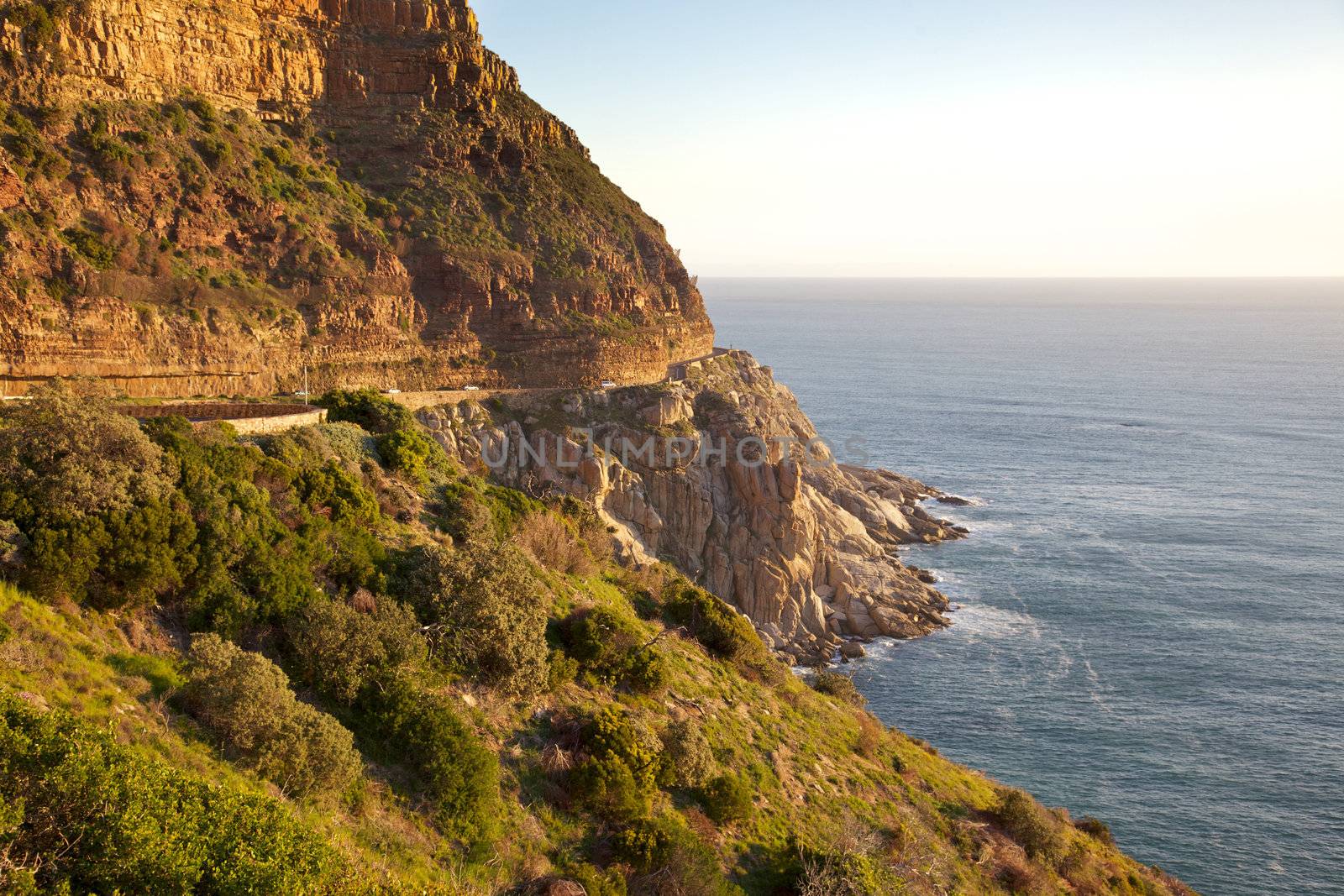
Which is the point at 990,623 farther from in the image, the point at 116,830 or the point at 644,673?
the point at 116,830

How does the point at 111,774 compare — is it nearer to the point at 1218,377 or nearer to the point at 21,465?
the point at 21,465

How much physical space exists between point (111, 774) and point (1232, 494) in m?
85.1

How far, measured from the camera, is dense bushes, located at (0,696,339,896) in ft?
37.6

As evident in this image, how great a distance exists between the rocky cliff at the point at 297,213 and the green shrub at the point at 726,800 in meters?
33.3

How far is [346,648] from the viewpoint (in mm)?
20109

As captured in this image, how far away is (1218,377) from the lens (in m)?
146

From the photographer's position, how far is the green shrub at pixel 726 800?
876 inches

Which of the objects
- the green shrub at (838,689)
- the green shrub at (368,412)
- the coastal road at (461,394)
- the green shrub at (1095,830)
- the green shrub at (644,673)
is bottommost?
the green shrub at (1095,830)

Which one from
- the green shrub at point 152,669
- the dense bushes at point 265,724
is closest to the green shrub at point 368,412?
the green shrub at point 152,669

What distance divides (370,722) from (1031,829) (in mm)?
18314

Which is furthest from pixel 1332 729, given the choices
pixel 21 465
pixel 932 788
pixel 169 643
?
pixel 21 465

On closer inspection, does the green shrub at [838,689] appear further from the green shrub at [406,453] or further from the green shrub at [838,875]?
the green shrub at [406,453]

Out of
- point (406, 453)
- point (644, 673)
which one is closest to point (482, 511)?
point (406, 453)

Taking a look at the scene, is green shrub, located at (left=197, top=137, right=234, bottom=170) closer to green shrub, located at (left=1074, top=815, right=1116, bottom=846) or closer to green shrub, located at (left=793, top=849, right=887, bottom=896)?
green shrub, located at (left=793, top=849, right=887, bottom=896)
